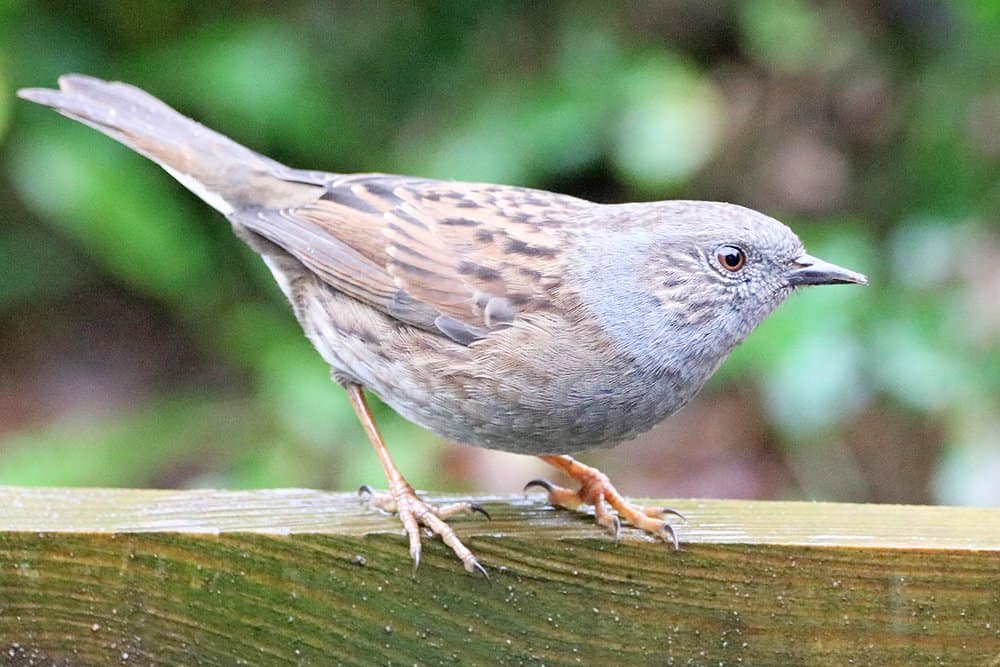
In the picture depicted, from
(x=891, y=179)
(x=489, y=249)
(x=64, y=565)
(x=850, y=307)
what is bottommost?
(x=64, y=565)

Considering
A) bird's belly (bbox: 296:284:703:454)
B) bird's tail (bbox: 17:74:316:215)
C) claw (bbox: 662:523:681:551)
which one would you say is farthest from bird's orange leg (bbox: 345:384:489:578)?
bird's tail (bbox: 17:74:316:215)

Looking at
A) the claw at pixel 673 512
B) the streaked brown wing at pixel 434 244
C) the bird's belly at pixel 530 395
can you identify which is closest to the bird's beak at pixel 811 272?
the bird's belly at pixel 530 395

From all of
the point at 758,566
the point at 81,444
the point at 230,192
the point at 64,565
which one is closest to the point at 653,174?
the point at 230,192

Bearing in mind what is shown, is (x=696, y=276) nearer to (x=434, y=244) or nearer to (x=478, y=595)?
(x=434, y=244)

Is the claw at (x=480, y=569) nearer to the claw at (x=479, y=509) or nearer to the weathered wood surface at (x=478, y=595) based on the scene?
the weathered wood surface at (x=478, y=595)

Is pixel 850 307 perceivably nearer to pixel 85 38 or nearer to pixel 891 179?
pixel 891 179

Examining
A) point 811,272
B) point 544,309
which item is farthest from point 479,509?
point 811,272

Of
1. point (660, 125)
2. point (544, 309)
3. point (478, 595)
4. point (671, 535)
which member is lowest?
point (478, 595)
